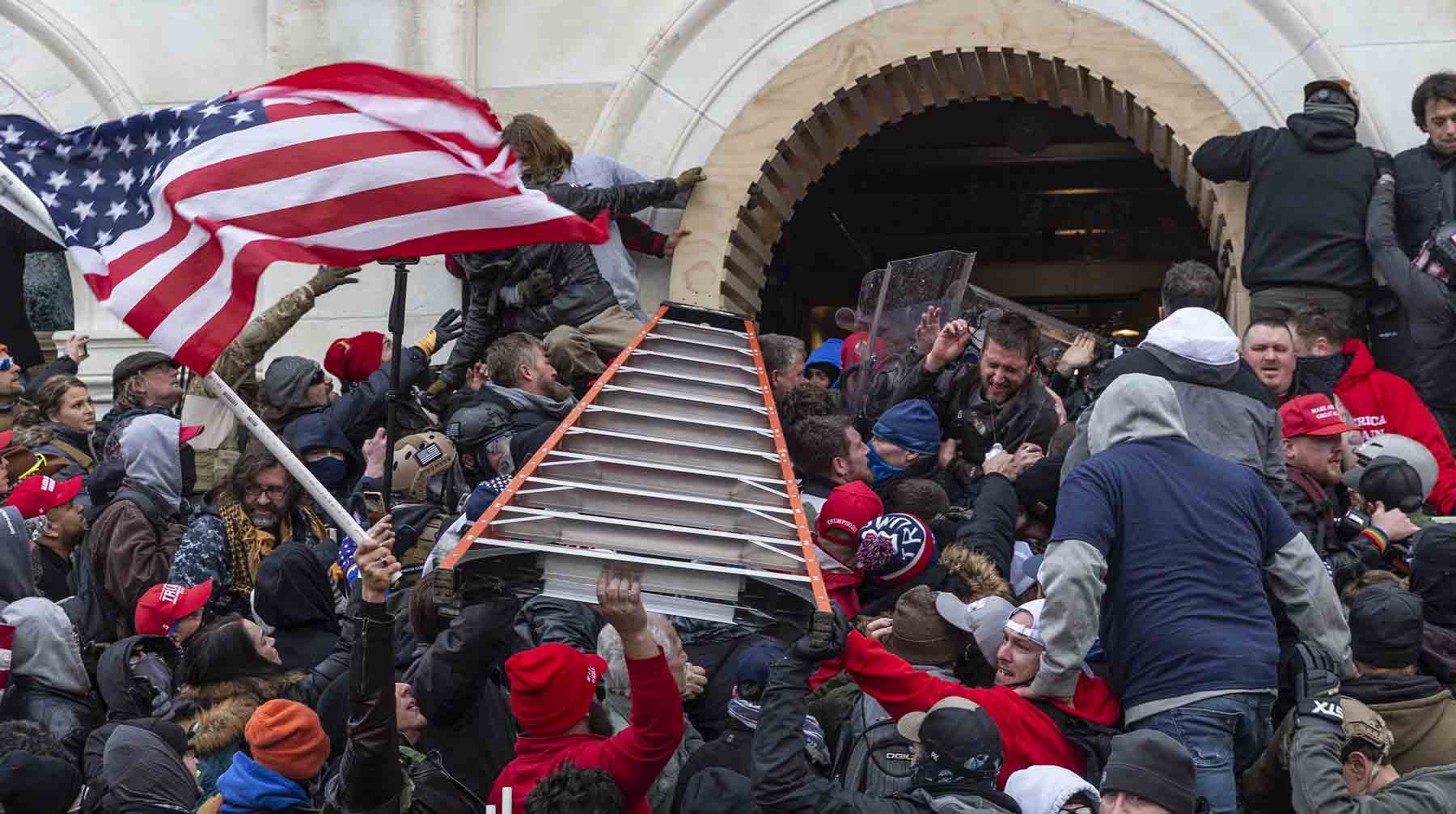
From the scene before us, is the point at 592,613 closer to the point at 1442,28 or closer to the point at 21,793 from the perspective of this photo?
the point at 21,793

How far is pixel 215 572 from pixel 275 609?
82 cm

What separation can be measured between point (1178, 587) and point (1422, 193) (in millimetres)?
4620

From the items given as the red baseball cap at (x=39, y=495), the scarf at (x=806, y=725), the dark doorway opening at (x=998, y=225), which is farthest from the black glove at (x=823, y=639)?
the dark doorway opening at (x=998, y=225)

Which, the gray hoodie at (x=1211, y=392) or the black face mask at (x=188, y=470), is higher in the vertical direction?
the gray hoodie at (x=1211, y=392)

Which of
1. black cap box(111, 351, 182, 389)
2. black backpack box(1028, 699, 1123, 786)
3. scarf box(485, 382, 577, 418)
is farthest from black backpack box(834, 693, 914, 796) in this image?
black cap box(111, 351, 182, 389)

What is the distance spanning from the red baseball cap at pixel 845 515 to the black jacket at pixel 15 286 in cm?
651

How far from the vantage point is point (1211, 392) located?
25.0 ft

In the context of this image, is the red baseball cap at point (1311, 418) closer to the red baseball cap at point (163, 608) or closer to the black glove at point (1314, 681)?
the black glove at point (1314, 681)

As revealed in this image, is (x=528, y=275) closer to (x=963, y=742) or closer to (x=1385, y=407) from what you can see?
(x=1385, y=407)

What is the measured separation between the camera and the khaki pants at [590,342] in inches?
395

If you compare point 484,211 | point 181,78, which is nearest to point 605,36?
point 181,78

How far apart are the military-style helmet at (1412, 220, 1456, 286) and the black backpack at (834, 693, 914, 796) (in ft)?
15.6

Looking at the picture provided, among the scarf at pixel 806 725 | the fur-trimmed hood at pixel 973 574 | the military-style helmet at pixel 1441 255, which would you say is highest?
the military-style helmet at pixel 1441 255

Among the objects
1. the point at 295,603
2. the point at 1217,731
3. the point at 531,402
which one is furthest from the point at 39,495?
the point at 1217,731
